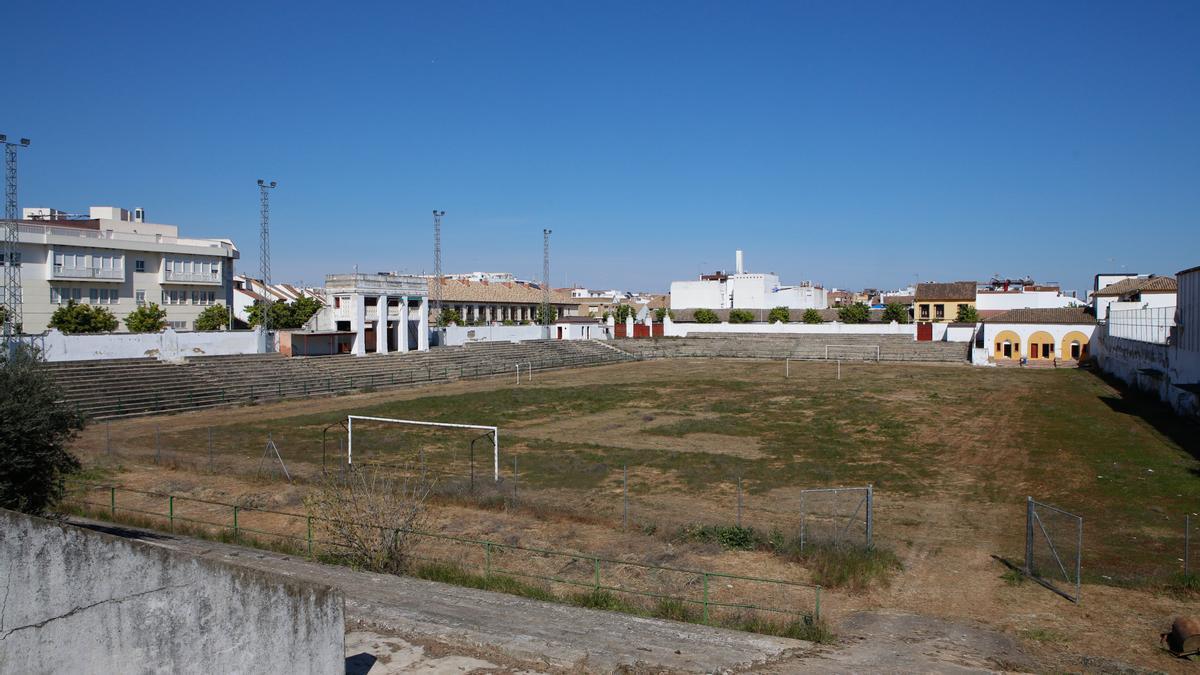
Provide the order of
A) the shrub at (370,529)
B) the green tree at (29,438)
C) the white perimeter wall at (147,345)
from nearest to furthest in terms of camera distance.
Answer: the green tree at (29,438), the shrub at (370,529), the white perimeter wall at (147,345)

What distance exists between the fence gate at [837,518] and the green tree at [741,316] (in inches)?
2984

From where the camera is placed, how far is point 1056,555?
15219mm

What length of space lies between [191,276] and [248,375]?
21.0m

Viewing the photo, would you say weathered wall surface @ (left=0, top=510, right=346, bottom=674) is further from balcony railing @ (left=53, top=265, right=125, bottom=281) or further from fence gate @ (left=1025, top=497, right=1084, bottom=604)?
balcony railing @ (left=53, top=265, right=125, bottom=281)

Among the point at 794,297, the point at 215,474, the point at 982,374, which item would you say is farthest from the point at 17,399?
the point at 794,297

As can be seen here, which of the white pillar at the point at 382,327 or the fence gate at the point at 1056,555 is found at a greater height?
the white pillar at the point at 382,327

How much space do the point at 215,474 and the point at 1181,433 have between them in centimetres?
3469

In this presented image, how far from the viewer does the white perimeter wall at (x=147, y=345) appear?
4241cm

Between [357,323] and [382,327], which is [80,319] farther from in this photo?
[382,327]

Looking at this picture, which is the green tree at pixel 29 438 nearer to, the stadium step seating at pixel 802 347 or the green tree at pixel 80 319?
the green tree at pixel 80 319

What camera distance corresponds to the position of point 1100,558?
16547 mm

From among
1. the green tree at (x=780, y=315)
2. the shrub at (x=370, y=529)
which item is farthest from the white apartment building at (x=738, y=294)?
the shrub at (x=370, y=529)

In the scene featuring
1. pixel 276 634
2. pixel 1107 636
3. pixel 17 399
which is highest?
pixel 17 399

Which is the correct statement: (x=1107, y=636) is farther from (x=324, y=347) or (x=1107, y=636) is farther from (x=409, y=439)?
(x=324, y=347)
